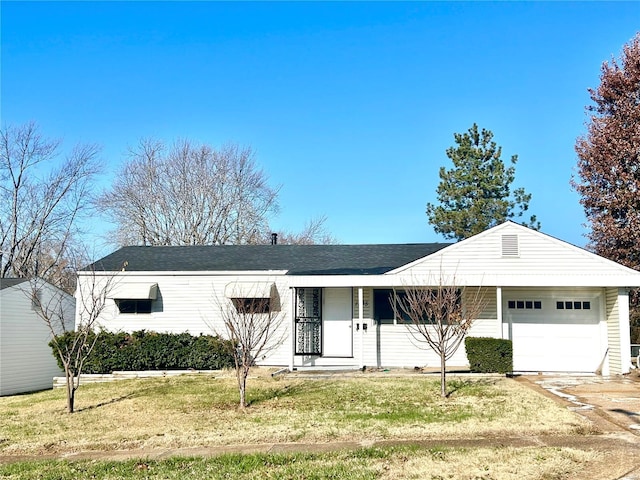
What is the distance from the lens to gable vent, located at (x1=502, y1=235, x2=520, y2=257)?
51.2 feet

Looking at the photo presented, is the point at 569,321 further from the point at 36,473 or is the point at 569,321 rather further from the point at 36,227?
the point at 36,227

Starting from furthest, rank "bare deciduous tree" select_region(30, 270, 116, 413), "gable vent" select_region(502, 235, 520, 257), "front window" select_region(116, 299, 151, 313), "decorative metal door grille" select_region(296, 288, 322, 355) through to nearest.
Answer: "front window" select_region(116, 299, 151, 313) → "decorative metal door grille" select_region(296, 288, 322, 355) → "gable vent" select_region(502, 235, 520, 257) → "bare deciduous tree" select_region(30, 270, 116, 413)

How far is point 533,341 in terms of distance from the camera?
52.2 feet

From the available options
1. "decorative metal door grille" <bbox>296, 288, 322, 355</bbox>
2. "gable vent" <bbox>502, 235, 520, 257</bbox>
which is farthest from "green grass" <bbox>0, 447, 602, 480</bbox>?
"decorative metal door grille" <bbox>296, 288, 322, 355</bbox>

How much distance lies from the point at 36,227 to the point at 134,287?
18.2 metres

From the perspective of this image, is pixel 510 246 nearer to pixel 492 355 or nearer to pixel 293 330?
pixel 492 355

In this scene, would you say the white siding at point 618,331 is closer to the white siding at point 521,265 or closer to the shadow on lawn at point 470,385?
the white siding at point 521,265

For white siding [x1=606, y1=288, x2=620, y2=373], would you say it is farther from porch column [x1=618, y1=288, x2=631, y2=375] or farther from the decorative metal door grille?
the decorative metal door grille

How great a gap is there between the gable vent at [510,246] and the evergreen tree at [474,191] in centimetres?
1778

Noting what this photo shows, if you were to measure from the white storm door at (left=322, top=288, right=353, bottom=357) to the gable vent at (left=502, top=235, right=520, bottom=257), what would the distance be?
4.40m

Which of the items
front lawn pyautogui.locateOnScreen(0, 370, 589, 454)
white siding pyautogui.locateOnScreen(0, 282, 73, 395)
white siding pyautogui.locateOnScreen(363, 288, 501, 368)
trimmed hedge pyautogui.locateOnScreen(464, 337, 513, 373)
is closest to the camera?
front lawn pyautogui.locateOnScreen(0, 370, 589, 454)

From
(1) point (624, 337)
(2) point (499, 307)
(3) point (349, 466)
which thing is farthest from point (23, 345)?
(1) point (624, 337)

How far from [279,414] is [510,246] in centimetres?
826

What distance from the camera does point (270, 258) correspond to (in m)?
19.3
